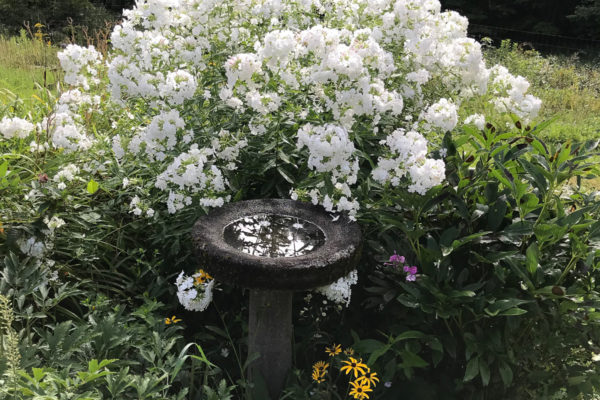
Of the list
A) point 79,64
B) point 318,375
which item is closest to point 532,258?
point 318,375

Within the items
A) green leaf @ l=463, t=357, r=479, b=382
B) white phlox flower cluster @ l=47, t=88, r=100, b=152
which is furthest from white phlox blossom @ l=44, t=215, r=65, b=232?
green leaf @ l=463, t=357, r=479, b=382

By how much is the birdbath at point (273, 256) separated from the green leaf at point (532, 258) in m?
0.68

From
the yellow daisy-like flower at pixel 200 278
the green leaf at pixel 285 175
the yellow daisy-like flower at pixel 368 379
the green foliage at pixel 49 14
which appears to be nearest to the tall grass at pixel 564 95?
the green leaf at pixel 285 175

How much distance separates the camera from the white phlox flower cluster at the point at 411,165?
2.31 meters

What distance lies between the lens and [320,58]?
2.66m

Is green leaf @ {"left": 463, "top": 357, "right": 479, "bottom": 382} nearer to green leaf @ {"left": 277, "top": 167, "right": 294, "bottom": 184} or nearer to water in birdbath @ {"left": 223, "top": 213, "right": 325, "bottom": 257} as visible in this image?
water in birdbath @ {"left": 223, "top": 213, "right": 325, "bottom": 257}

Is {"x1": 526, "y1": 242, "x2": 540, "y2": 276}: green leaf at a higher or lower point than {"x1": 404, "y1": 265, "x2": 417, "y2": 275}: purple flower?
higher

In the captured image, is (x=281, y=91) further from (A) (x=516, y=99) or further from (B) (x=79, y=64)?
(A) (x=516, y=99)

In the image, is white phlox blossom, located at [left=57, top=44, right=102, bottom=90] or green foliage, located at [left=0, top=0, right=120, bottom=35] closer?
white phlox blossom, located at [left=57, top=44, right=102, bottom=90]

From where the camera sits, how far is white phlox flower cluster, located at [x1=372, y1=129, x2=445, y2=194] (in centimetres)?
231

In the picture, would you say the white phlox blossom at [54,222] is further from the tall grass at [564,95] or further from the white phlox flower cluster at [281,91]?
the tall grass at [564,95]

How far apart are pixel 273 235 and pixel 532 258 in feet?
3.48

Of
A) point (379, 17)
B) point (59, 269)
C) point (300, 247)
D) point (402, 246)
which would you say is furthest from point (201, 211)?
point (379, 17)

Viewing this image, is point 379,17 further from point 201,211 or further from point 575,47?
point 575,47
